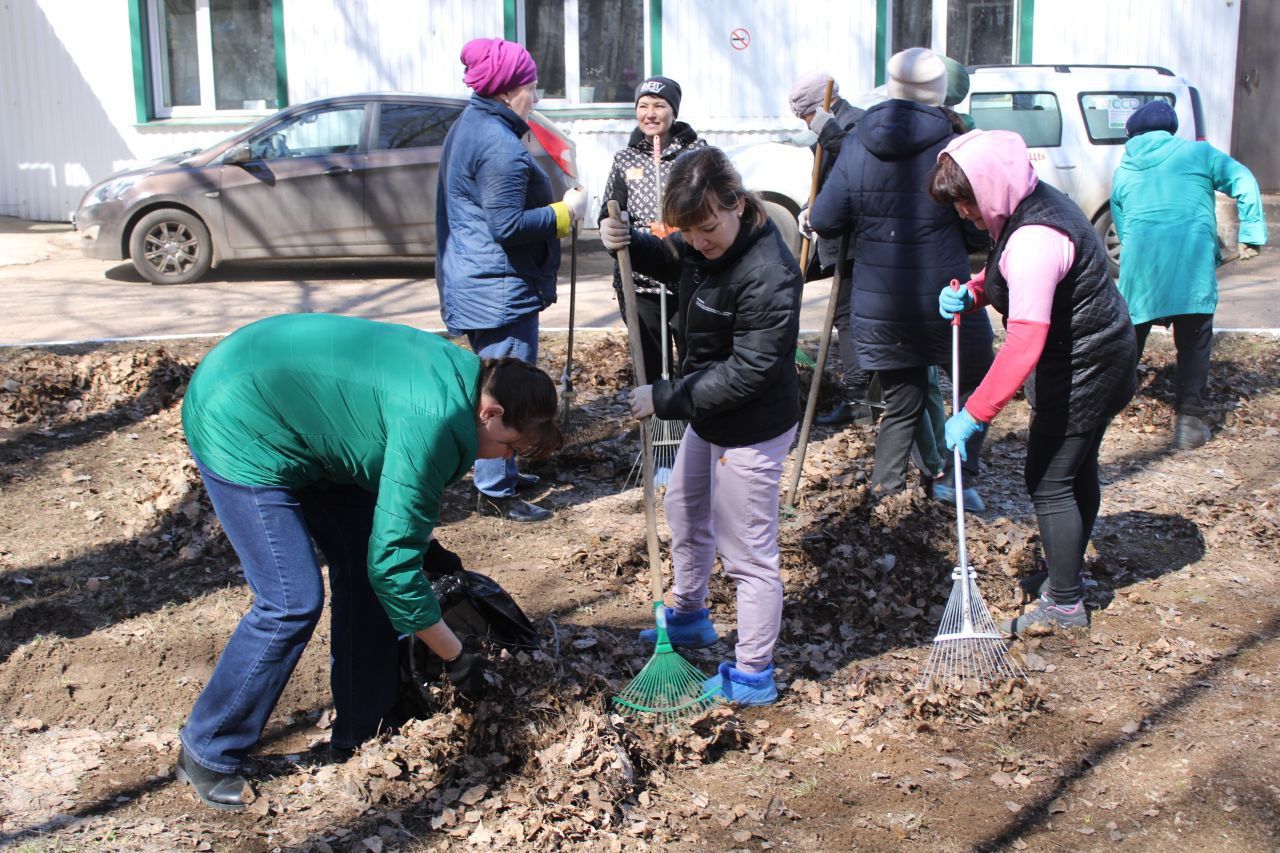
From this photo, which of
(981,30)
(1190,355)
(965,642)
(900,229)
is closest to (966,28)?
(981,30)

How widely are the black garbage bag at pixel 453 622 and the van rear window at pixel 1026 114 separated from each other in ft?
29.8

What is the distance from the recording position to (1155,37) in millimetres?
15125

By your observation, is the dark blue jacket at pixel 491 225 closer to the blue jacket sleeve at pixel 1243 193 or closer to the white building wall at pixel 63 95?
the blue jacket sleeve at pixel 1243 193

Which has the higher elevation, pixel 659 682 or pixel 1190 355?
pixel 1190 355

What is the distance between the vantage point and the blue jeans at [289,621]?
11.1 ft

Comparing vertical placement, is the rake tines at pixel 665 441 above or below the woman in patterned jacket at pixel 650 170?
below

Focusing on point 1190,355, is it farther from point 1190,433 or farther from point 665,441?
point 665,441

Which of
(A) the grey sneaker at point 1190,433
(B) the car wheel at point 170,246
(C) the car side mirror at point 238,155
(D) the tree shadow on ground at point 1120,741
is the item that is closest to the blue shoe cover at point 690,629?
(D) the tree shadow on ground at point 1120,741

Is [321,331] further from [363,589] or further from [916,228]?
[916,228]

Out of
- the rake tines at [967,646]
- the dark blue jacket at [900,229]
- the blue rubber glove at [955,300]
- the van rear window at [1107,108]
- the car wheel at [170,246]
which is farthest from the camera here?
the van rear window at [1107,108]

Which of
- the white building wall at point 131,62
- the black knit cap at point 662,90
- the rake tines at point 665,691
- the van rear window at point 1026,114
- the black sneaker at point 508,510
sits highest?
the white building wall at point 131,62

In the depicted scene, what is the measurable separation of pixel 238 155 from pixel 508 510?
6515 millimetres

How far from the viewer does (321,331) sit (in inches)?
129

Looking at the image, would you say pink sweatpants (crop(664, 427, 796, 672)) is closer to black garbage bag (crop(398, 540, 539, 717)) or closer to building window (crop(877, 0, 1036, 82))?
black garbage bag (crop(398, 540, 539, 717))
